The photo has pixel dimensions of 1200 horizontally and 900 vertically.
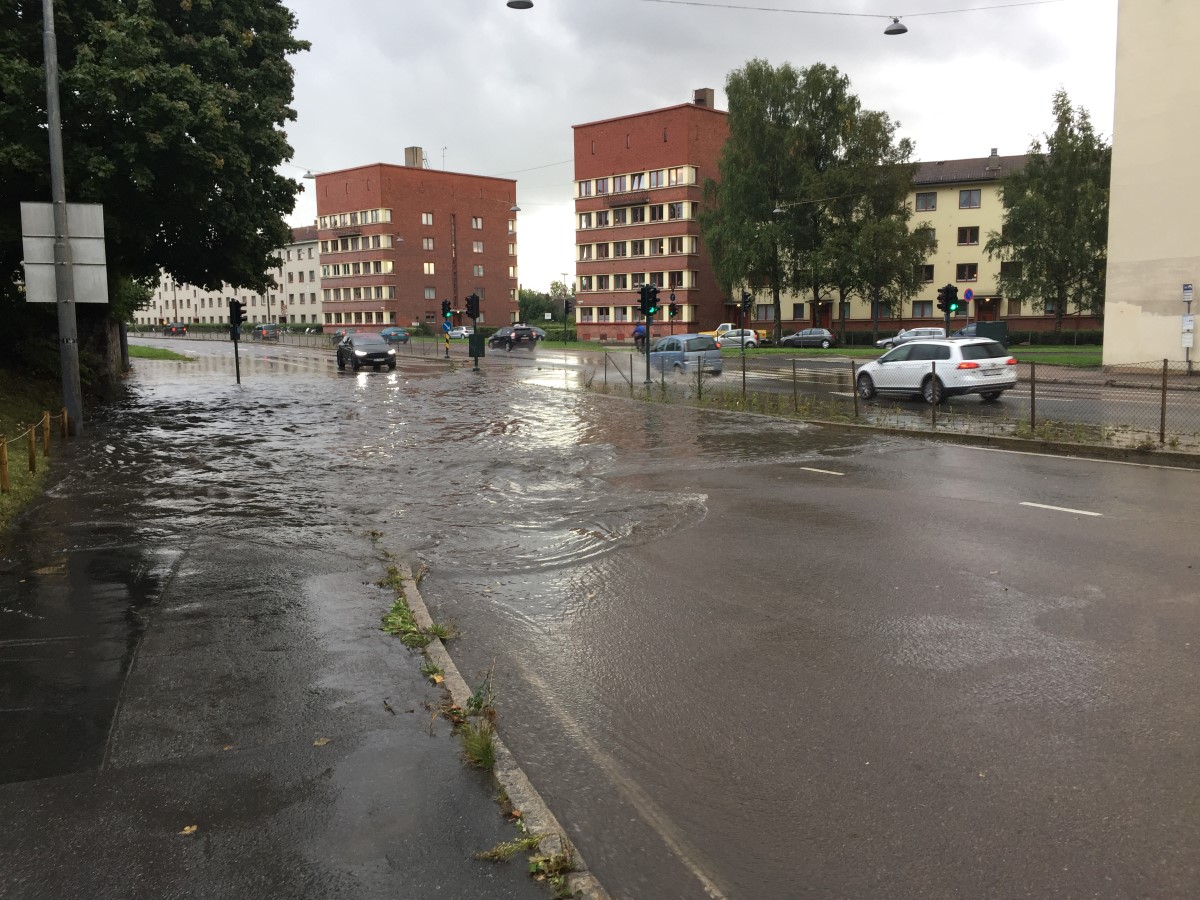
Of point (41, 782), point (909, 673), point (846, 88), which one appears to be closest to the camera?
point (41, 782)

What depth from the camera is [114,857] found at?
357 centimetres

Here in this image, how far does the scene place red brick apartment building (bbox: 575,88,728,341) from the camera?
3017 inches

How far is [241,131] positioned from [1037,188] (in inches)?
1874

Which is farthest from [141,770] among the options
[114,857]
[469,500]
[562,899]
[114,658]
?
[469,500]

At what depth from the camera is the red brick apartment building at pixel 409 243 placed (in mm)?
106000

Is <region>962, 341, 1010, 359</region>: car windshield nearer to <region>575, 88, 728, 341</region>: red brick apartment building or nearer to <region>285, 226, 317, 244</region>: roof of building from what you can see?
<region>575, 88, 728, 341</region>: red brick apartment building

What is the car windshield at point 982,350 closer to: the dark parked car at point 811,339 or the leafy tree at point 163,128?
the leafy tree at point 163,128

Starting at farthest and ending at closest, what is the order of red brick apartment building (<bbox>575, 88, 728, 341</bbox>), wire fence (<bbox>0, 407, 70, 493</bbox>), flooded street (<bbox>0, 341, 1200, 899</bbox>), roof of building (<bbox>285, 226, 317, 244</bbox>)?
roof of building (<bbox>285, 226, 317, 244</bbox>) < red brick apartment building (<bbox>575, 88, 728, 341</bbox>) < wire fence (<bbox>0, 407, 70, 493</bbox>) < flooded street (<bbox>0, 341, 1200, 899</bbox>)

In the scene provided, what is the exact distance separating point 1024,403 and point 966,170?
60.1 metres

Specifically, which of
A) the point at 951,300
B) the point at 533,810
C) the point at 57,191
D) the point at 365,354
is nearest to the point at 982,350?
the point at 951,300

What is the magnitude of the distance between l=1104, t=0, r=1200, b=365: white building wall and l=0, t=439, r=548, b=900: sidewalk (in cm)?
3275

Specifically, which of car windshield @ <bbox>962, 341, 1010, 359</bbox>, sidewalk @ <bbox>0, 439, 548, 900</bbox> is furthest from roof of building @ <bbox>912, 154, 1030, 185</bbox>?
sidewalk @ <bbox>0, 439, 548, 900</bbox>

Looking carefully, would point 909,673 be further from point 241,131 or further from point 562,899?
point 241,131

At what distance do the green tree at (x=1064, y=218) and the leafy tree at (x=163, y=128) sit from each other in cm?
4317
